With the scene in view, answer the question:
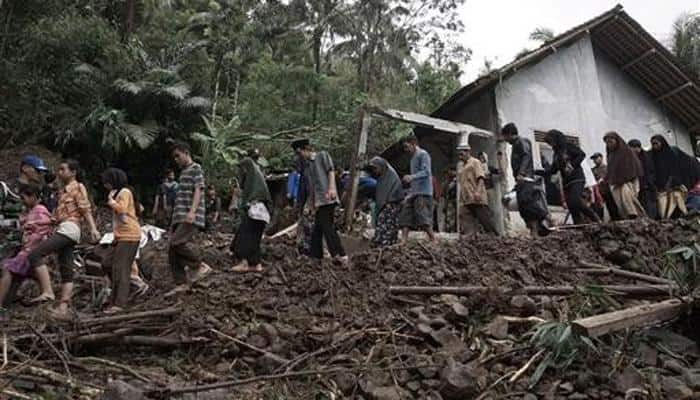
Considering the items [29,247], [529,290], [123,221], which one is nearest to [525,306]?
[529,290]

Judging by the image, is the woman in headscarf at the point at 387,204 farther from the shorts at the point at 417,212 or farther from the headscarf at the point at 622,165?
the headscarf at the point at 622,165

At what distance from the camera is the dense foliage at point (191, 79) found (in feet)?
47.8

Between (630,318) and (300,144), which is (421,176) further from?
(630,318)

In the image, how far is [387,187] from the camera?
762cm

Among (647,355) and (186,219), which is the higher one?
(186,219)

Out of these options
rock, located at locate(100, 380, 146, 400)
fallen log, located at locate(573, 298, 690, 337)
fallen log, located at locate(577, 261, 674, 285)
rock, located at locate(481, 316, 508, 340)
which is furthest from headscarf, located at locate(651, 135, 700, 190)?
rock, located at locate(100, 380, 146, 400)

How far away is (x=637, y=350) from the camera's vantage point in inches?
167

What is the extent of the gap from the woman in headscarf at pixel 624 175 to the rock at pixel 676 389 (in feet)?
14.8

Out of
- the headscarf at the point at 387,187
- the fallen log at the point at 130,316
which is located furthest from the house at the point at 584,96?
the fallen log at the point at 130,316

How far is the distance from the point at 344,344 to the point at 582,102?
10815mm

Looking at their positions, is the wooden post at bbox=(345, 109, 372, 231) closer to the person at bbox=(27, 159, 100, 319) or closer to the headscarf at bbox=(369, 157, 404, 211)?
the headscarf at bbox=(369, 157, 404, 211)

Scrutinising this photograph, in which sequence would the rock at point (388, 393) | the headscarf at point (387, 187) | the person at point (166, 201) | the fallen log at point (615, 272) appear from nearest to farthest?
the rock at point (388, 393) → the fallen log at point (615, 272) → the headscarf at point (387, 187) → the person at point (166, 201)

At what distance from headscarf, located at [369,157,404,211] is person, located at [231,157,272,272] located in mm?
1672

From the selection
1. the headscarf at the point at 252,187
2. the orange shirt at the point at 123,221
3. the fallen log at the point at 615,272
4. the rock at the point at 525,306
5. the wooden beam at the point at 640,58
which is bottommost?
the rock at the point at 525,306
